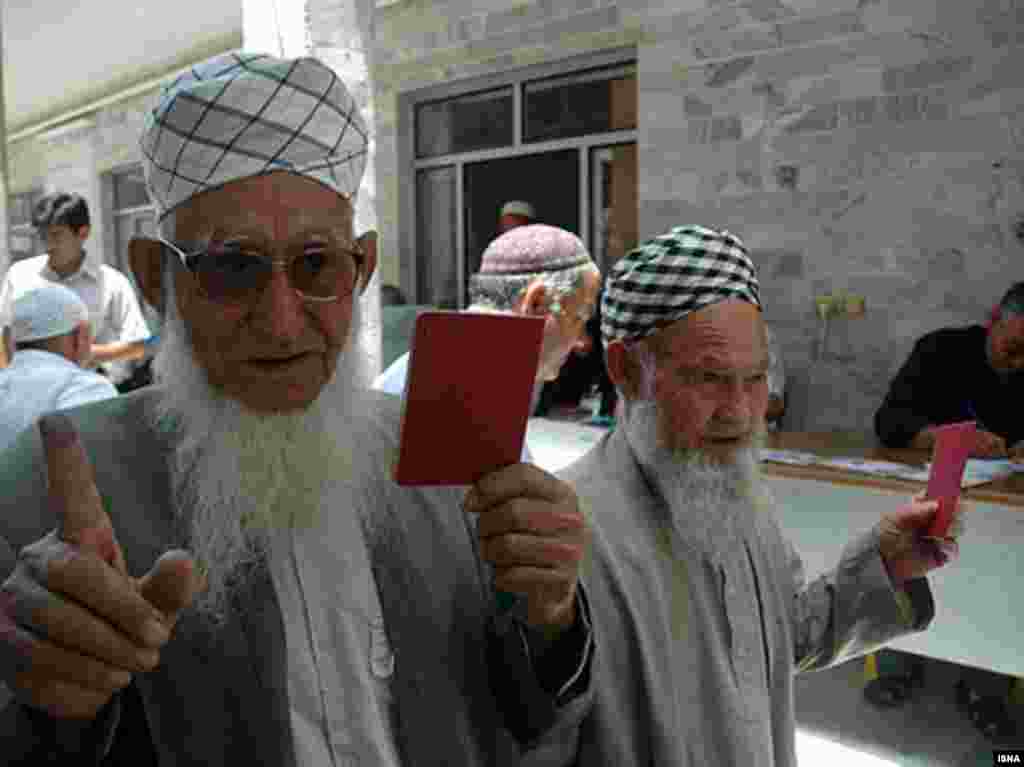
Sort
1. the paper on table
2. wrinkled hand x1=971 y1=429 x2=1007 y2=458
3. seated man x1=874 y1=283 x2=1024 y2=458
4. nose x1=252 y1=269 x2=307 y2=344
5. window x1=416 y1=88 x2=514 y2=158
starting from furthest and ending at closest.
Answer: window x1=416 y1=88 x2=514 y2=158
seated man x1=874 y1=283 x2=1024 y2=458
wrinkled hand x1=971 y1=429 x2=1007 y2=458
the paper on table
nose x1=252 y1=269 x2=307 y2=344

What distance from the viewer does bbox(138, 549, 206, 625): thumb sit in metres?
0.76

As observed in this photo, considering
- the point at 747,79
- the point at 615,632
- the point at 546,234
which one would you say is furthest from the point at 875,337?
the point at 615,632

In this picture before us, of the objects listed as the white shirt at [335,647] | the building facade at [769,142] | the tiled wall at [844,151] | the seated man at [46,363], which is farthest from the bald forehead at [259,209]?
the tiled wall at [844,151]

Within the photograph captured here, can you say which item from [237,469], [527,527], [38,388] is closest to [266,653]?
[237,469]

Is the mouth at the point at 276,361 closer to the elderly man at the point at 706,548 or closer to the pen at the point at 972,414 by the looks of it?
the elderly man at the point at 706,548

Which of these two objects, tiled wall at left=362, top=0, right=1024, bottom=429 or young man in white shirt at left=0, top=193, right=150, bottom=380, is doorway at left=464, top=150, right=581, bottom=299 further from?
young man in white shirt at left=0, top=193, right=150, bottom=380

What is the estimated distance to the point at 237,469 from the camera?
111cm

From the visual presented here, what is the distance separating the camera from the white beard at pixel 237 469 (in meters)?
1.09

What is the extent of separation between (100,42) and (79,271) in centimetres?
575

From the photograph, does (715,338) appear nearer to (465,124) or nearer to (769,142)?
(769,142)

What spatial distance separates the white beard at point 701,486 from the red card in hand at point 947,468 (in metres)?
0.29

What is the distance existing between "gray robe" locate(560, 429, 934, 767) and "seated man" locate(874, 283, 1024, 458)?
2106 millimetres

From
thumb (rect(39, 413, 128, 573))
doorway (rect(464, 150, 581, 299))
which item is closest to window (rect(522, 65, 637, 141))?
doorway (rect(464, 150, 581, 299))

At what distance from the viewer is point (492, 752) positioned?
1.18 meters
